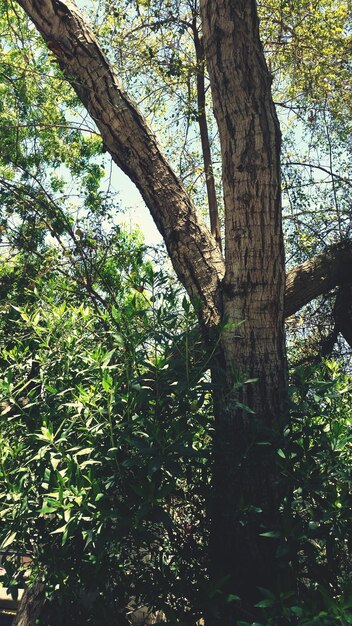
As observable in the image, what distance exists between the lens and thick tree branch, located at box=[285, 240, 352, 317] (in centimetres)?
494

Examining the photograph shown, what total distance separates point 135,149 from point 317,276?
170 cm

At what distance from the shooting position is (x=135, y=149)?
417 centimetres

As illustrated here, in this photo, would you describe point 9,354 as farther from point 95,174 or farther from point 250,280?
point 95,174

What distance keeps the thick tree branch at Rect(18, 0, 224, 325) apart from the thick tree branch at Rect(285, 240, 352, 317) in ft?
3.14

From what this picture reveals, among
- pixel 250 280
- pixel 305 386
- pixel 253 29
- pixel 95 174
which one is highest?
pixel 95 174

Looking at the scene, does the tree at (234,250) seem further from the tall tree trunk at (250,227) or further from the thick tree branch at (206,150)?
the thick tree branch at (206,150)

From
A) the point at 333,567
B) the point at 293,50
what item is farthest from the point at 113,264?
the point at 333,567

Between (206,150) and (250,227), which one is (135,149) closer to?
(250,227)

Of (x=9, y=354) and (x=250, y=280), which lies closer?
(x=9, y=354)

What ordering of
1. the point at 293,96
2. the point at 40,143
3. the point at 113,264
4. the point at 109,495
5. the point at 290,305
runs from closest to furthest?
the point at 109,495 → the point at 290,305 → the point at 113,264 → the point at 293,96 → the point at 40,143

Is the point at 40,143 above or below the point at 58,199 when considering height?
above

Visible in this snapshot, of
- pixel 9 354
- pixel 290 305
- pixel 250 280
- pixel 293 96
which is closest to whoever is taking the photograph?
pixel 9 354

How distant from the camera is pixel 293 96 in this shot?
25.2 feet

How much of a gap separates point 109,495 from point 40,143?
636 centimetres
